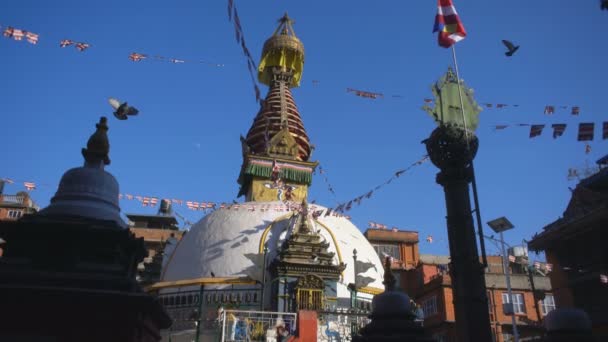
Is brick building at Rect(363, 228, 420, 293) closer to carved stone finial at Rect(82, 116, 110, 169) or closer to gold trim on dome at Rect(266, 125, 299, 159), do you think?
gold trim on dome at Rect(266, 125, 299, 159)

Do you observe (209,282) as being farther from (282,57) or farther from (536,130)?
(282,57)

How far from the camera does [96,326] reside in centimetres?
796

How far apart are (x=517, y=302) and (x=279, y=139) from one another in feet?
60.8

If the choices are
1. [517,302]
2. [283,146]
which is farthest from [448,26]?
[517,302]

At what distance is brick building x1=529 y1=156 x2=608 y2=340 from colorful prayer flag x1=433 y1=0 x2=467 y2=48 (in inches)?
589

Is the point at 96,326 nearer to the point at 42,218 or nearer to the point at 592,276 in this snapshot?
the point at 42,218

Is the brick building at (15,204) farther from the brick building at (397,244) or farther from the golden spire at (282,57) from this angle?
the brick building at (397,244)

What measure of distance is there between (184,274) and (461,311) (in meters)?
15.7

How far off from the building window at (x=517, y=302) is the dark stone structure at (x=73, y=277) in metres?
26.1

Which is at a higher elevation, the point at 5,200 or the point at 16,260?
the point at 5,200

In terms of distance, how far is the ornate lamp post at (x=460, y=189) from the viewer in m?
10.1

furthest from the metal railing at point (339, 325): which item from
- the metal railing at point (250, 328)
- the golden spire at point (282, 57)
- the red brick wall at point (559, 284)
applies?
the golden spire at point (282, 57)

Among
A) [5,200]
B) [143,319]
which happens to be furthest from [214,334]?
[5,200]

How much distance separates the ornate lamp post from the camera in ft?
33.1
